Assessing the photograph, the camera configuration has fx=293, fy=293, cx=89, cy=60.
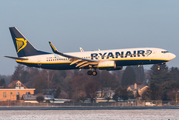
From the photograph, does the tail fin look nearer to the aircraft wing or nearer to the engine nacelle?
the aircraft wing

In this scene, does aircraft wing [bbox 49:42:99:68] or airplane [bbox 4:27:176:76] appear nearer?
airplane [bbox 4:27:176:76]

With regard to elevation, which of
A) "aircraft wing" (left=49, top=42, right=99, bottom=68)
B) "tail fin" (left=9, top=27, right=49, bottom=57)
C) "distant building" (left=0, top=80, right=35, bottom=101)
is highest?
"tail fin" (left=9, top=27, right=49, bottom=57)

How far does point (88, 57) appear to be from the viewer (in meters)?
52.1

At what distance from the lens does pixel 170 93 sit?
2876 inches

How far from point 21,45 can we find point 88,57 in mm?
14874

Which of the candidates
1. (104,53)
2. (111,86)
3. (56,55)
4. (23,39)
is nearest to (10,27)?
(23,39)

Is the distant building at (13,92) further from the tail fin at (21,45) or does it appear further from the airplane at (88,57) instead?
the airplane at (88,57)

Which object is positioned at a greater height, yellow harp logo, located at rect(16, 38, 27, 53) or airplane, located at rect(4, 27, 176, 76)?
yellow harp logo, located at rect(16, 38, 27, 53)

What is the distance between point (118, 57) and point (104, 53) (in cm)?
271

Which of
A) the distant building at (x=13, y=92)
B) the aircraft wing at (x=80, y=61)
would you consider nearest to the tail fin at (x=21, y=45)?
the aircraft wing at (x=80, y=61)

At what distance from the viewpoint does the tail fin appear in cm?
5721

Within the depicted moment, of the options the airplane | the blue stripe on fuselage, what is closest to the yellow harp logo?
the airplane

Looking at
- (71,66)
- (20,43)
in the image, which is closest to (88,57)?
(71,66)

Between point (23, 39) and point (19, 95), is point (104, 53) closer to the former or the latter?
point (23, 39)
